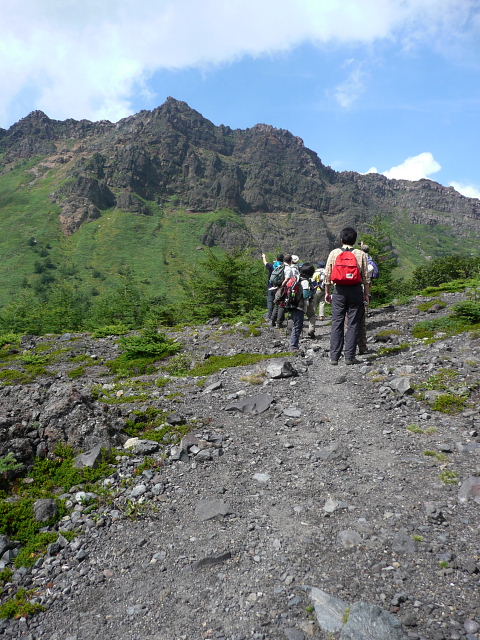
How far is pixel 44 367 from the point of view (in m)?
16.3

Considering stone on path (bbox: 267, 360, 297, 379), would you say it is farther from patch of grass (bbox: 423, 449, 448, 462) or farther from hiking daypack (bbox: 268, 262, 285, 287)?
patch of grass (bbox: 423, 449, 448, 462)

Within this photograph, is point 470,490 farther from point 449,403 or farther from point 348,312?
point 348,312

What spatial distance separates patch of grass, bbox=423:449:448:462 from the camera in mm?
5480

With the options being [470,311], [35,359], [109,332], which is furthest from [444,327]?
[109,332]

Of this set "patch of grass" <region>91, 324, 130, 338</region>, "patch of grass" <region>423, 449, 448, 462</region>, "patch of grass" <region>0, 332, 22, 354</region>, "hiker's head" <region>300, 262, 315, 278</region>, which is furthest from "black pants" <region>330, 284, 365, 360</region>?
"patch of grass" <region>0, 332, 22, 354</region>

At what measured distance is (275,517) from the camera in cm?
470

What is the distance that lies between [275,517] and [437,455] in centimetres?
256

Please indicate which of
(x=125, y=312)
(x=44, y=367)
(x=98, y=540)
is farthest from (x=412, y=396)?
(x=125, y=312)

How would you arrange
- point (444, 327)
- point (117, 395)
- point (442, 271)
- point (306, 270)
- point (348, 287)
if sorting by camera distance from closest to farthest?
point (348, 287) < point (117, 395) < point (444, 327) < point (306, 270) < point (442, 271)

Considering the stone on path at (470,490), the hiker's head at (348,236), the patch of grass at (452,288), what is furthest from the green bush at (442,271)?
the stone on path at (470,490)

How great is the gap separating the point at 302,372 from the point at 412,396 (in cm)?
312

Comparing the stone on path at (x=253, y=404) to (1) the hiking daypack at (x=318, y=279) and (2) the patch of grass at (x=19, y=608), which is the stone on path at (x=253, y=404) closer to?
(2) the patch of grass at (x=19, y=608)

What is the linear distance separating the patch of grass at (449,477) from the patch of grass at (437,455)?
1.16ft

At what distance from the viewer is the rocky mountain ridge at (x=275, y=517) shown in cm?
339
